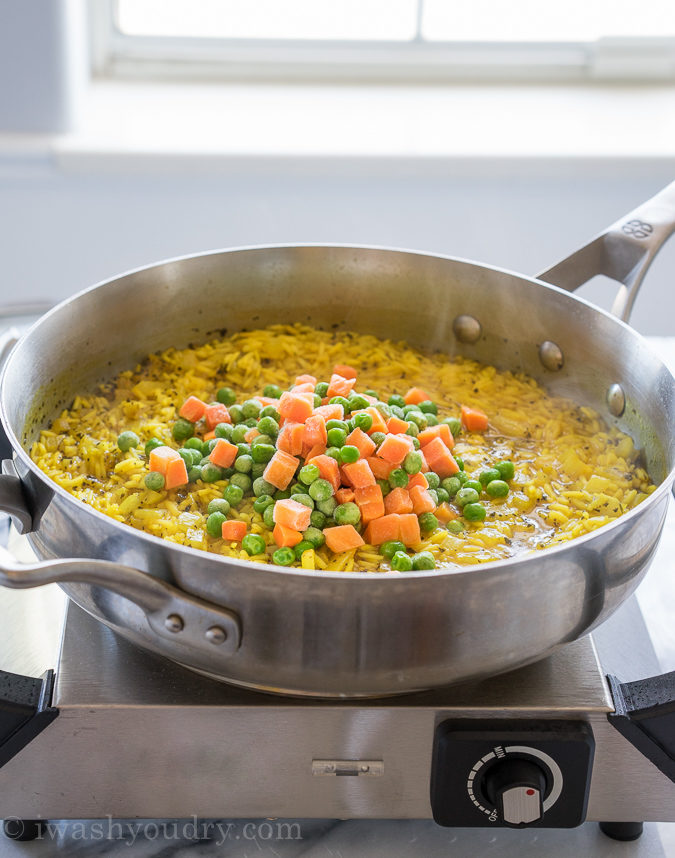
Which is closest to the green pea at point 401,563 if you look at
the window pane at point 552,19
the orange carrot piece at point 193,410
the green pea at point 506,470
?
the green pea at point 506,470

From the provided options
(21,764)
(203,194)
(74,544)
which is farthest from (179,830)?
(203,194)

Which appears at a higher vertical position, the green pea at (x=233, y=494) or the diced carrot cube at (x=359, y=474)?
the diced carrot cube at (x=359, y=474)

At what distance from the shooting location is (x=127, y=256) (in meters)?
3.36

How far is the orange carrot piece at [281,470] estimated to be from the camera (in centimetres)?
149

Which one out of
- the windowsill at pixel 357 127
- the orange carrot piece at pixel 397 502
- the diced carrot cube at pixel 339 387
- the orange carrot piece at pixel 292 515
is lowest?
the orange carrot piece at pixel 397 502

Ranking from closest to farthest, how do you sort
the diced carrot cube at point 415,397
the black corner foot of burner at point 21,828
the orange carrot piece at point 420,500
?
the black corner foot of burner at point 21,828 → the orange carrot piece at point 420,500 → the diced carrot cube at point 415,397

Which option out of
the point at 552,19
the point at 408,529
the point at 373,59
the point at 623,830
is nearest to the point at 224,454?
the point at 408,529

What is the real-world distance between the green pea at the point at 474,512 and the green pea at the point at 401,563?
7.9 inches

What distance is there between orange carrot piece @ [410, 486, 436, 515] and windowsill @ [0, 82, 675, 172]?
6.21 ft

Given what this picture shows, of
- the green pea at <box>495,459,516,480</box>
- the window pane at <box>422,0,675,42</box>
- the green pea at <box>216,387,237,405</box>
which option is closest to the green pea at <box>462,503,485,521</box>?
the green pea at <box>495,459,516,480</box>

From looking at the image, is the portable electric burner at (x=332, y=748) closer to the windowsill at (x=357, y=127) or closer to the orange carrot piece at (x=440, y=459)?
the orange carrot piece at (x=440, y=459)

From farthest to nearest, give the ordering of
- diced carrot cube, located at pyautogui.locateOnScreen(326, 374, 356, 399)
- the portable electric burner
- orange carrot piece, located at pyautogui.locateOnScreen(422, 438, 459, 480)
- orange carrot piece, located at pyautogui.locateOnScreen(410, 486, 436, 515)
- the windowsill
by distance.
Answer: the windowsill → diced carrot cube, located at pyautogui.locateOnScreen(326, 374, 356, 399) → orange carrot piece, located at pyautogui.locateOnScreen(422, 438, 459, 480) → orange carrot piece, located at pyautogui.locateOnScreen(410, 486, 436, 515) → the portable electric burner

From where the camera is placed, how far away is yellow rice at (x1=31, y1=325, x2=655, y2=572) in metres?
1.51

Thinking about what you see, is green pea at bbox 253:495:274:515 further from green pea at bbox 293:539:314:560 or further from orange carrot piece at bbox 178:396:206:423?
orange carrot piece at bbox 178:396:206:423
